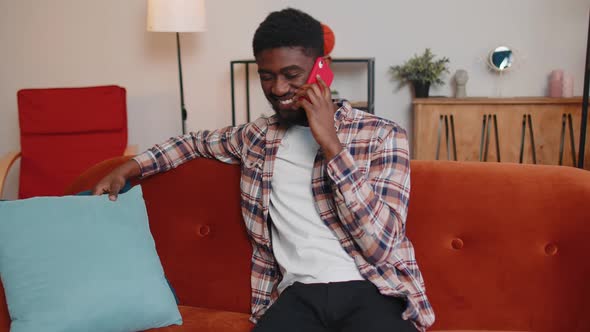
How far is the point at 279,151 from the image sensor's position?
5.16ft

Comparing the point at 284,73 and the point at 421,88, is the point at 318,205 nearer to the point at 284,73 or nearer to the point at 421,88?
the point at 284,73

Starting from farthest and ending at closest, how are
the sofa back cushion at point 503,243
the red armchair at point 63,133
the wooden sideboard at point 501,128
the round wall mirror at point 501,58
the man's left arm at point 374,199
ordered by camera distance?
the round wall mirror at point 501,58 < the wooden sideboard at point 501,128 < the red armchair at point 63,133 < the sofa back cushion at point 503,243 < the man's left arm at point 374,199

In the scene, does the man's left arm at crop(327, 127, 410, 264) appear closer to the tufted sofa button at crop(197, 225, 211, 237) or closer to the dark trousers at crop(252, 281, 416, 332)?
the dark trousers at crop(252, 281, 416, 332)

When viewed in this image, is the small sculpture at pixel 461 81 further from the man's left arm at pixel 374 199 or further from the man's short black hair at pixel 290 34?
the man's left arm at pixel 374 199

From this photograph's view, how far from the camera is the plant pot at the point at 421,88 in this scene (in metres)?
3.77

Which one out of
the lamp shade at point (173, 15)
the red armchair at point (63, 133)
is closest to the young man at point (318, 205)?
the red armchair at point (63, 133)

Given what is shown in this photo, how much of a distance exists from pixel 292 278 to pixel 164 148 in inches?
22.4

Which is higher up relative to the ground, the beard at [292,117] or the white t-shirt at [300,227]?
the beard at [292,117]

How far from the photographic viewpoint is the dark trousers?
1.33 m

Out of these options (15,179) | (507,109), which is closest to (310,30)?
(507,109)

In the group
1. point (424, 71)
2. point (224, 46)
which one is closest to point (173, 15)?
point (224, 46)

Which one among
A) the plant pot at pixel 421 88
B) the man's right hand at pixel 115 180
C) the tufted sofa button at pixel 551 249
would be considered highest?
the plant pot at pixel 421 88

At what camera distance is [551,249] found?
1.51m

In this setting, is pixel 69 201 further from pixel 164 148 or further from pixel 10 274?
pixel 164 148
